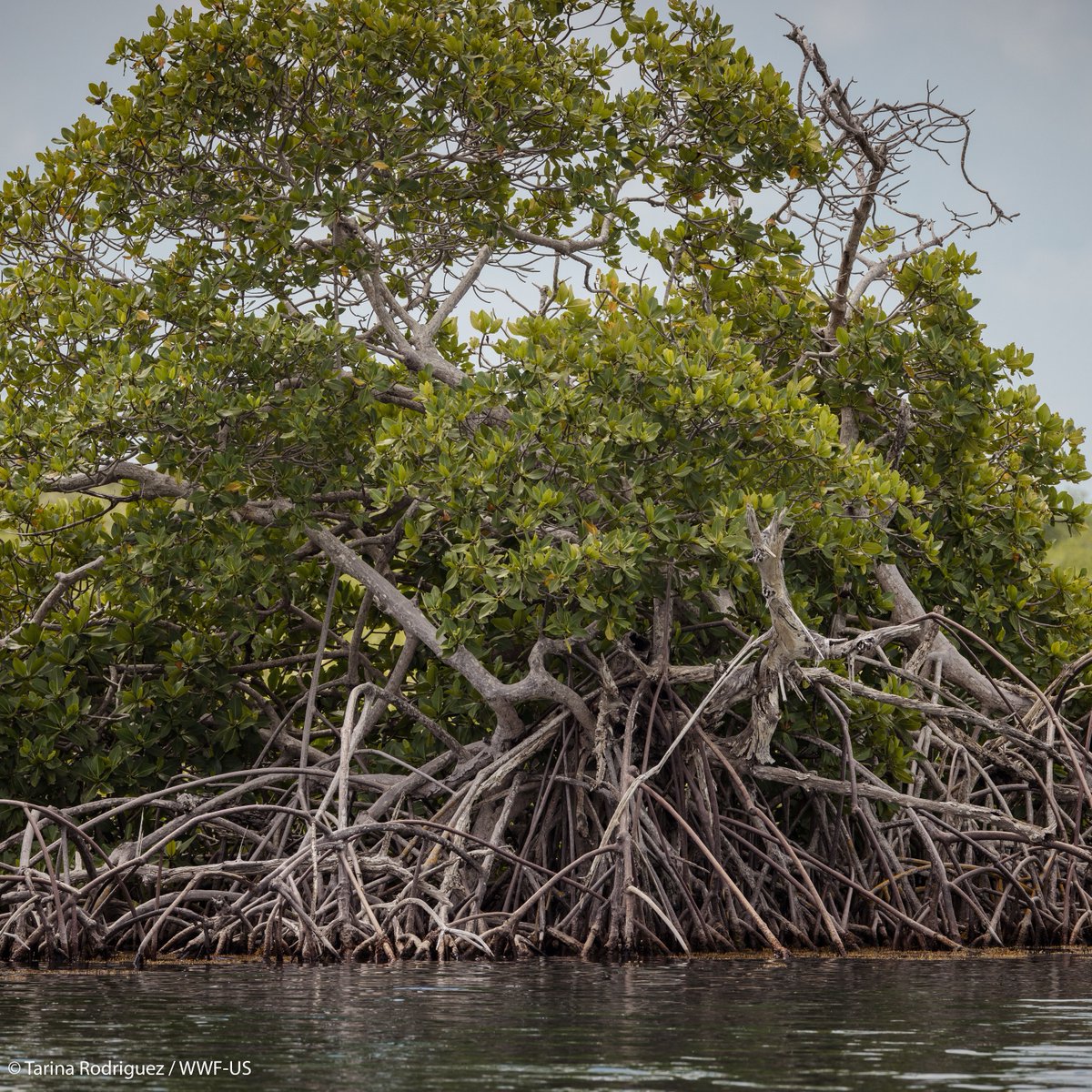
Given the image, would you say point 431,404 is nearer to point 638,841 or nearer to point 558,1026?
point 638,841

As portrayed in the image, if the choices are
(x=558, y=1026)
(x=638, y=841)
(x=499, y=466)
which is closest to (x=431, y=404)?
(x=499, y=466)

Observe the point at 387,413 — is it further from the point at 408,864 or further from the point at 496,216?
the point at 408,864

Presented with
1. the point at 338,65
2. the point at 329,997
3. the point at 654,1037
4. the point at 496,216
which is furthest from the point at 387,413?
the point at 654,1037

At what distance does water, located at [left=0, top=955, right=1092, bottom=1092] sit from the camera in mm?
4086

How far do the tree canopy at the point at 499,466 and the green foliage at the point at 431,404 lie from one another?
30 millimetres

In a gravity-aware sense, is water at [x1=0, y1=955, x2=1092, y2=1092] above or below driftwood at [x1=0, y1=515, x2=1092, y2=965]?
below

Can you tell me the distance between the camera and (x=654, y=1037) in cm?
468

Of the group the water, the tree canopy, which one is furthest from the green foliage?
the water

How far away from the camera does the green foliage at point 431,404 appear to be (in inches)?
302

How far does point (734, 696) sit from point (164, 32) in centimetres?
472

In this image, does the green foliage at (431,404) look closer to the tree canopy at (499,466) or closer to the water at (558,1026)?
the tree canopy at (499,466)

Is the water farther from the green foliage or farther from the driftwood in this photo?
the green foliage

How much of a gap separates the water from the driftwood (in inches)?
22.6

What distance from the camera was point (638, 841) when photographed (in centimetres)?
739
